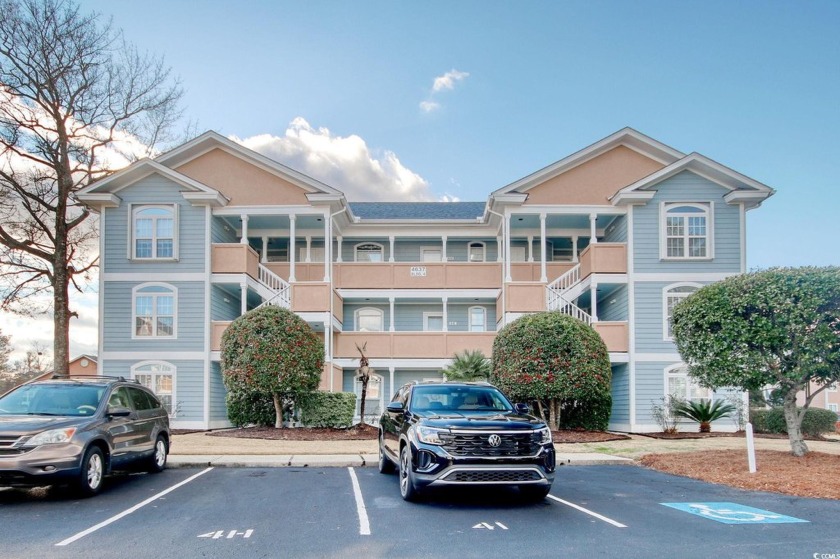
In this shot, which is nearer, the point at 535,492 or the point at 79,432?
the point at 535,492

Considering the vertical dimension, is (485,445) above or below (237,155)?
below

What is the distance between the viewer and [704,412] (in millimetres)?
22500

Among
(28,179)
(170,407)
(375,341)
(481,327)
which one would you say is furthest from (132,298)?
(481,327)

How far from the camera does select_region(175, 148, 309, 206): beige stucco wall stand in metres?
25.8

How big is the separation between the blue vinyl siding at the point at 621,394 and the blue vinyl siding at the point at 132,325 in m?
14.0

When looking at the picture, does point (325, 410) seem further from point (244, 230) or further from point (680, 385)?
point (680, 385)

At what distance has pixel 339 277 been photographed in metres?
27.5

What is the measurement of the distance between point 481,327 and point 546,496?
61.1 feet

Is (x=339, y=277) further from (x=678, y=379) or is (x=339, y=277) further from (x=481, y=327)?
(x=678, y=379)

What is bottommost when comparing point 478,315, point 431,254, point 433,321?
point 433,321

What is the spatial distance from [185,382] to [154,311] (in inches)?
105

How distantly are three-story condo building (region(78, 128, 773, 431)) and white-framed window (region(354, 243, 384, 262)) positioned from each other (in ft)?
6.60

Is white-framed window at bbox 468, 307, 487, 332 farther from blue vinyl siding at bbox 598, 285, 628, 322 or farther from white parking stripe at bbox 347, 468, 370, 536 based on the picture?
white parking stripe at bbox 347, 468, 370, 536

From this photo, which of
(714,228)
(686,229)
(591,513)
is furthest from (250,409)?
(714,228)
